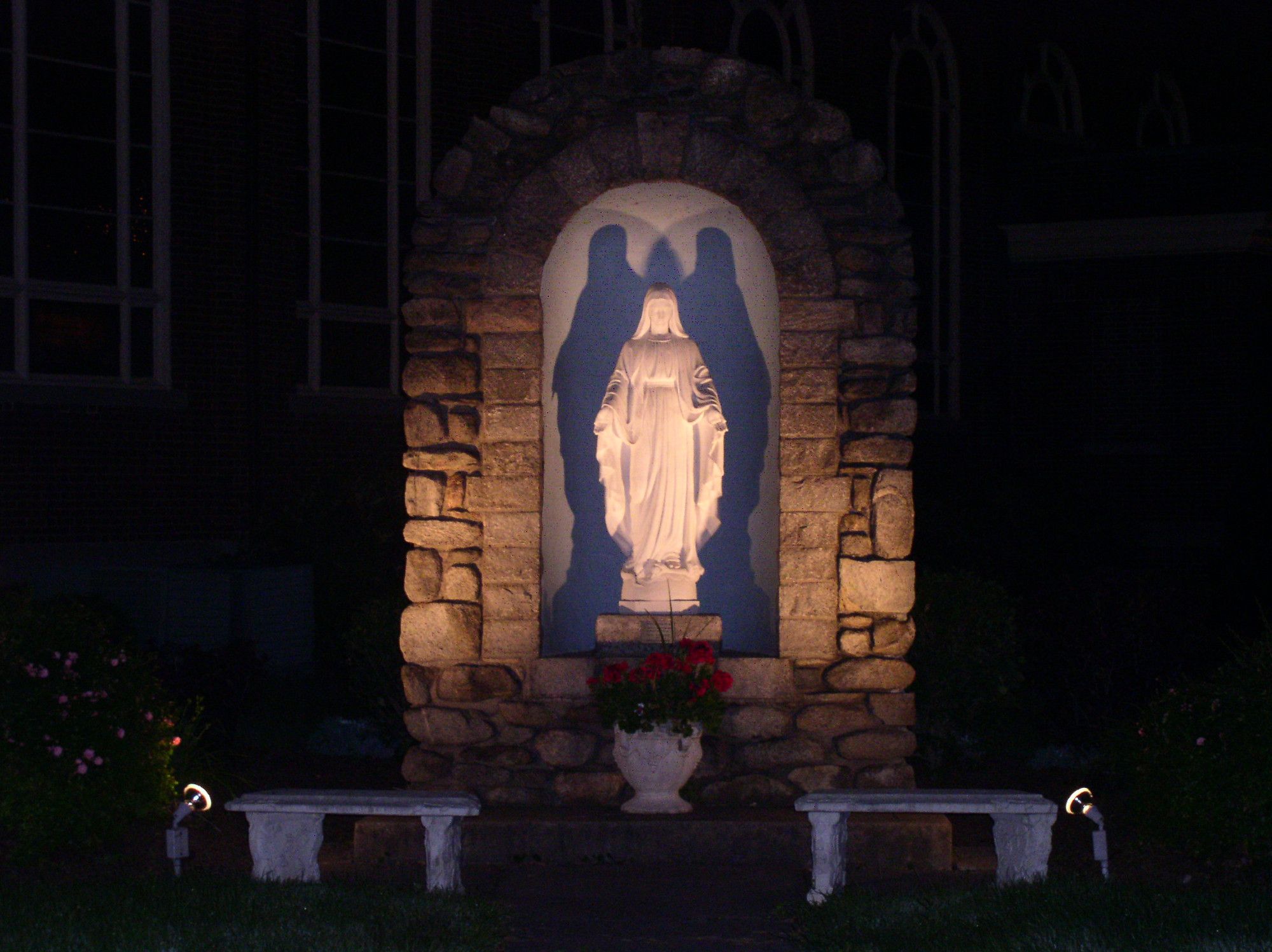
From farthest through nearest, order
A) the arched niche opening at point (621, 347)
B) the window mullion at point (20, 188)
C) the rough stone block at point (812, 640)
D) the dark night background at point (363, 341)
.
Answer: the window mullion at point (20, 188) < the dark night background at point (363, 341) < the arched niche opening at point (621, 347) < the rough stone block at point (812, 640)

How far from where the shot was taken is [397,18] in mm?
15688

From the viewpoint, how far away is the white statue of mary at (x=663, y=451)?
8.66 meters

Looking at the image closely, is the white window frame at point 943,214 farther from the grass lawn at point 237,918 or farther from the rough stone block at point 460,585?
the grass lawn at point 237,918

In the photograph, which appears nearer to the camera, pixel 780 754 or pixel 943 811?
pixel 943 811

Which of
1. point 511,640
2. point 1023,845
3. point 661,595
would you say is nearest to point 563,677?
point 511,640

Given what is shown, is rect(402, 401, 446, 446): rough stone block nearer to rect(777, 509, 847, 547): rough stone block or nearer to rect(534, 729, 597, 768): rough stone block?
rect(534, 729, 597, 768): rough stone block

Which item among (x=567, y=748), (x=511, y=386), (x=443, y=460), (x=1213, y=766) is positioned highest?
(x=511, y=386)

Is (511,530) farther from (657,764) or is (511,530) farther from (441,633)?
(657,764)

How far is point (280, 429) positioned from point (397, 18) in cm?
454

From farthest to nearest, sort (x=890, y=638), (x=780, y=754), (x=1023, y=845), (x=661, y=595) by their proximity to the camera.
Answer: (x=661, y=595)
(x=890, y=638)
(x=780, y=754)
(x=1023, y=845)

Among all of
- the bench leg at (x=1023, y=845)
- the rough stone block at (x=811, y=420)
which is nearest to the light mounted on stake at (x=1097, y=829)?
the bench leg at (x=1023, y=845)

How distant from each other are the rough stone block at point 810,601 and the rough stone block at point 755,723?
1.76 feet

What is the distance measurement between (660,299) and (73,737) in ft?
13.1

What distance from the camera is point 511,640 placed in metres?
8.25
